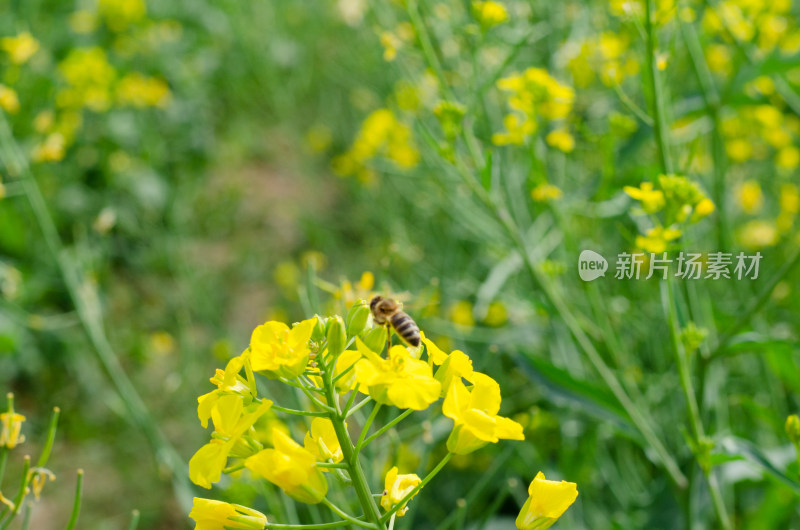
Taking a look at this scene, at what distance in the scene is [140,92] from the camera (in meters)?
4.04

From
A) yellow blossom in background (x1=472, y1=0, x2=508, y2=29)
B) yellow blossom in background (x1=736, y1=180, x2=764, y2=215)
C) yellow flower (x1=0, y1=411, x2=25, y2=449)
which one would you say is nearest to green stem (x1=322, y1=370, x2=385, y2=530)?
yellow flower (x1=0, y1=411, x2=25, y2=449)

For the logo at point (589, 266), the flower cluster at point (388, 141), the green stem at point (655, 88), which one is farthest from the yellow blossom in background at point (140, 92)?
the green stem at point (655, 88)

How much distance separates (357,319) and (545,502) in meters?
0.35

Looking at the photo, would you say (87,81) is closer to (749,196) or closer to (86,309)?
(86,309)

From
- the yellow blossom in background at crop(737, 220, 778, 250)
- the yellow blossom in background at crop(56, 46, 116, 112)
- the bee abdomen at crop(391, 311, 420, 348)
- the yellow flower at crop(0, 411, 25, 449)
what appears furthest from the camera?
the yellow blossom in background at crop(56, 46, 116, 112)

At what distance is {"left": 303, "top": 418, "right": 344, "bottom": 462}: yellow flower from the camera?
0.94 meters

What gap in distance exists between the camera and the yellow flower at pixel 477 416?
2.83 feet

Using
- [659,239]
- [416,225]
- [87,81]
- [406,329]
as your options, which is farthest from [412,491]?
[87,81]

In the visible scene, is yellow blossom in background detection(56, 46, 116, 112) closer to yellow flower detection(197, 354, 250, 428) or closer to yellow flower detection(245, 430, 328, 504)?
yellow flower detection(197, 354, 250, 428)

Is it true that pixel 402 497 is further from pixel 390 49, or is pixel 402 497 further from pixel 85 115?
pixel 85 115

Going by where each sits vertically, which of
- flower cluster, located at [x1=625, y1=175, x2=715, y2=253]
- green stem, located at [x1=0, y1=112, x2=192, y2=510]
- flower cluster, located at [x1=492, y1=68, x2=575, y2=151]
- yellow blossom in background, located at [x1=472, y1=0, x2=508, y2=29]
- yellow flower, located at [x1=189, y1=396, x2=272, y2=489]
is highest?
Answer: yellow blossom in background, located at [x1=472, y1=0, x2=508, y2=29]

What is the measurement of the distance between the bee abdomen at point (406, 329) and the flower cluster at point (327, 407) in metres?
0.11

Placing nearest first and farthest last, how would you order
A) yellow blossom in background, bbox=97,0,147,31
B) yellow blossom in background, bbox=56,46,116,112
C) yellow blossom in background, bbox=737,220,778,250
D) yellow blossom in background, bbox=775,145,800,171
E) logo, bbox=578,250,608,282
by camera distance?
logo, bbox=578,250,608,282 → yellow blossom in background, bbox=737,220,778,250 → yellow blossom in background, bbox=775,145,800,171 → yellow blossom in background, bbox=56,46,116,112 → yellow blossom in background, bbox=97,0,147,31

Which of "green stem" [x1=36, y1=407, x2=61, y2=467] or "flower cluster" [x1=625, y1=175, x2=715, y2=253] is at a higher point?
"flower cluster" [x1=625, y1=175, x2=715, y2=253]
